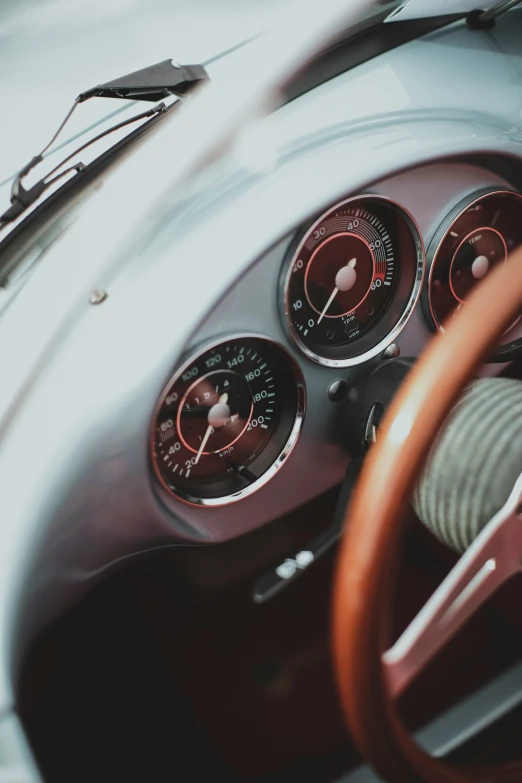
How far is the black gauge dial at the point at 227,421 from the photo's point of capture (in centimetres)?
103

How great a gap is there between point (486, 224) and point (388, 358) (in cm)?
33

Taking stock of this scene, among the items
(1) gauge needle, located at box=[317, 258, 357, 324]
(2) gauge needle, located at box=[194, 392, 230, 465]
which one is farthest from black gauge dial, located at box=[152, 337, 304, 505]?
(1) gauge needle, located at box=[317, 258, 357, 324]

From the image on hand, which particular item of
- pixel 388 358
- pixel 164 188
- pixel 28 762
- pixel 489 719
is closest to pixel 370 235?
pixel 388 358

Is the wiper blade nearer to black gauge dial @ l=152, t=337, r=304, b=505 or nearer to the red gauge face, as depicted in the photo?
black gauge dial @ l=152, t=337, r=304, b=505

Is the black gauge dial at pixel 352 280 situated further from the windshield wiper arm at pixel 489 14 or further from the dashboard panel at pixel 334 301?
the windshield wiper arm at pixel 489 14

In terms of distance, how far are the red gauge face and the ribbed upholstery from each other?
0.39m

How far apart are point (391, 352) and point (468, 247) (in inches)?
10.3

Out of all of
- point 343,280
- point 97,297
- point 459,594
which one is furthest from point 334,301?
point 459,594

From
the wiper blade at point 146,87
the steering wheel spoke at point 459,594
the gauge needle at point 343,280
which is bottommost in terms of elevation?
the steering wheel spoke at point 459,594

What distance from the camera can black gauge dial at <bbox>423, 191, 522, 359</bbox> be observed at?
1.20m

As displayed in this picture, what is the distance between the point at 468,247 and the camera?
128 cm

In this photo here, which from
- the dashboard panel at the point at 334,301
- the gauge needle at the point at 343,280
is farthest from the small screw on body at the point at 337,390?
the gauge needle at the point at 343,280

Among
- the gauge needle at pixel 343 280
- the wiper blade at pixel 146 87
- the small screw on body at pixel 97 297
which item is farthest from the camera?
the gauge needle at pixel 343 280

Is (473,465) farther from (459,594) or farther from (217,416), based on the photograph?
(217,416)
